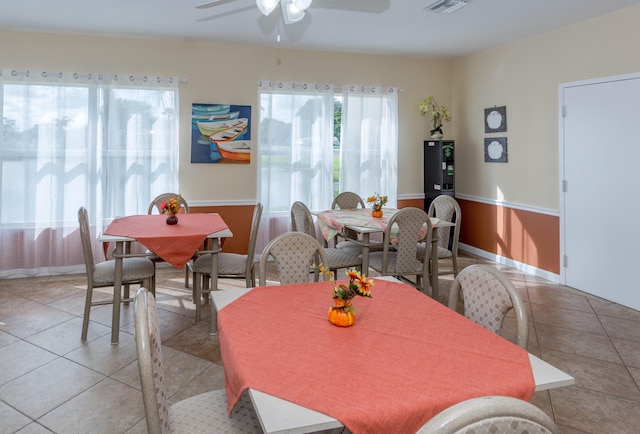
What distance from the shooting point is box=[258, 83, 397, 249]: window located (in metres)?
5.34

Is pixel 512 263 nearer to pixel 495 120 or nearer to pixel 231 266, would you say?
pixel 495 120

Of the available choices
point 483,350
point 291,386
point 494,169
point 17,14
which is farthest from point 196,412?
point 494,169

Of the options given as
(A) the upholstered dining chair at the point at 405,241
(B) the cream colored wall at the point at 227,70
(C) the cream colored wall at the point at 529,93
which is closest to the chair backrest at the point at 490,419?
(A) the upholstered dining chair at the point at 405,241

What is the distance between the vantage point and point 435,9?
12.8 ft

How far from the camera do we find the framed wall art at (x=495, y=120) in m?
5.23

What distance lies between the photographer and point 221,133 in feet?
17.1

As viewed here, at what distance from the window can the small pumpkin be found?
3.84 meters

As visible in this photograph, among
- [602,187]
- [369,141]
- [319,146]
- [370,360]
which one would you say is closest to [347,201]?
[319,146]

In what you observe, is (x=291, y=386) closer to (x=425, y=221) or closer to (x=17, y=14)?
(x=425, y=221)

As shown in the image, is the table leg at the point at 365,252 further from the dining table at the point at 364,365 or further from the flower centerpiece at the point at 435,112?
the flower centerpiece at the point at 435,112

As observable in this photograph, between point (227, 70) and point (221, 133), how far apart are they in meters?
0.77

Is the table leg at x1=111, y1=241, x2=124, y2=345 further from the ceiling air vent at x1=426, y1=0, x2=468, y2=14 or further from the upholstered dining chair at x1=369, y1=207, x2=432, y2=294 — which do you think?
the ceiling air vent at x1=426, y1=0, x2=468, y2=14

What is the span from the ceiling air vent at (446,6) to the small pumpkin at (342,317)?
3151 millimetres

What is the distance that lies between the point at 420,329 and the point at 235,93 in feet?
14.4
